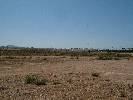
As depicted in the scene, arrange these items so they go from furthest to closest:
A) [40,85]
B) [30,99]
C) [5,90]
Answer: [40,85] < [5,90] < [30,99]

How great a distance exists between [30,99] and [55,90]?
9.36 feet

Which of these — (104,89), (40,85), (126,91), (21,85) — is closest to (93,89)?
(104,89)

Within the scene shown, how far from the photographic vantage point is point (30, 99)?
548 inches

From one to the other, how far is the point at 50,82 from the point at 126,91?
6.06 m

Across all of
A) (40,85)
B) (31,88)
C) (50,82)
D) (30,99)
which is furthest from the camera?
(50,82)

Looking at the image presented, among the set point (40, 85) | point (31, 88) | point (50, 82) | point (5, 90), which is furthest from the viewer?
point (50, 82)

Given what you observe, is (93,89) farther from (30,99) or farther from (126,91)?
(30,99)

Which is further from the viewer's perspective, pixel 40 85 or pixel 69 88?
pixel 40 85

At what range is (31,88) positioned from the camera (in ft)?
56.2

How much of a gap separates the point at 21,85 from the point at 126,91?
702cm

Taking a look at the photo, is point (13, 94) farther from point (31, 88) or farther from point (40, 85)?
point (40, 85)

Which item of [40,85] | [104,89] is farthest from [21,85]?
[104,89]

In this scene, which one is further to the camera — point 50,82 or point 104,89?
point 50,82

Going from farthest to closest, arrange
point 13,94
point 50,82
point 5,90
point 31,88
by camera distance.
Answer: point 50,82
point 31,88
point 5,90
point 13,94
